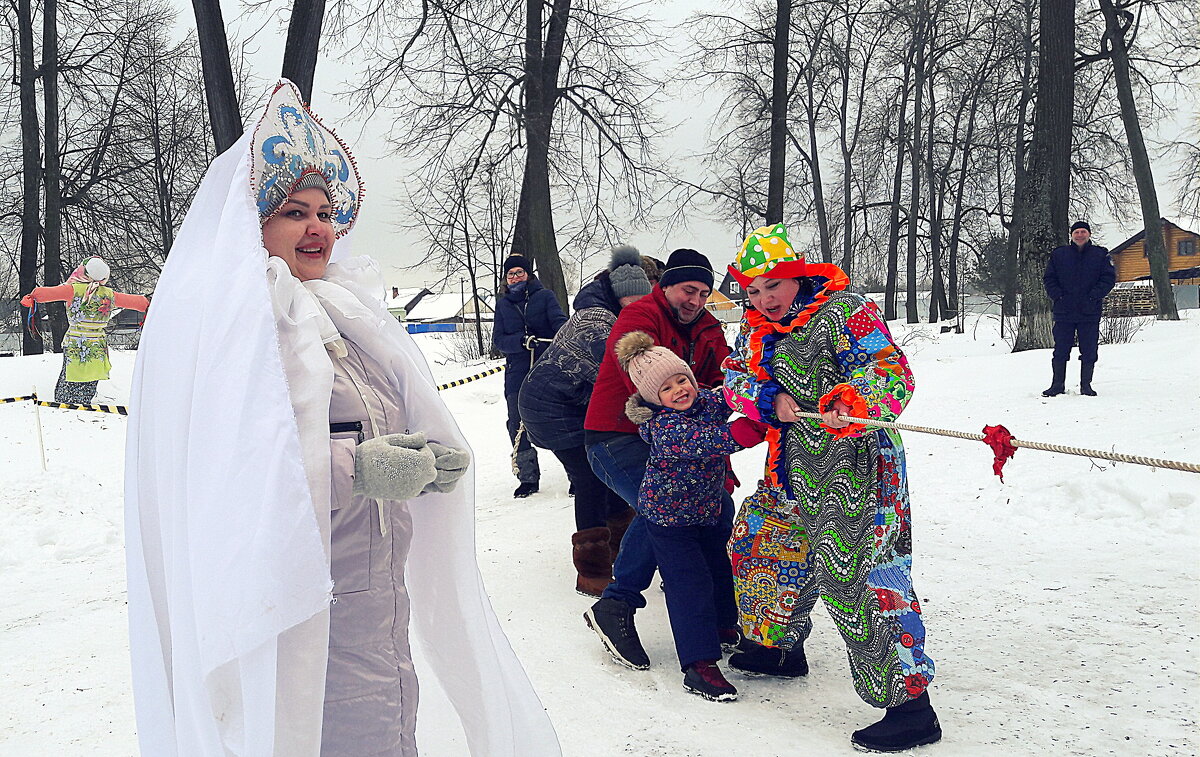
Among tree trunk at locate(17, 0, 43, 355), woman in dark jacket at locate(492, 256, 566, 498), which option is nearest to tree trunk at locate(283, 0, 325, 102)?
woman in dark jacket at locate(492, 256, 566, 498)

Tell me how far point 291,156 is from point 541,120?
1416cm

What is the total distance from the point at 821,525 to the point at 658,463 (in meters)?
0.84

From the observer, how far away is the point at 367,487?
2082mm

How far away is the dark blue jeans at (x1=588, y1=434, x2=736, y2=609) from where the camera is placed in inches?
174

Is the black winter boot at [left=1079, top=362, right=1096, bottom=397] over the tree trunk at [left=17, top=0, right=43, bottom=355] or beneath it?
beneath

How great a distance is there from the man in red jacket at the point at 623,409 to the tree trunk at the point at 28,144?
17646 mm

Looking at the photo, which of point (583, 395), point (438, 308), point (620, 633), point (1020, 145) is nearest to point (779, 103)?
point (1020, 145)

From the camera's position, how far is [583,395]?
17.4 ft

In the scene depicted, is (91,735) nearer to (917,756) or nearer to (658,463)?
(658,463)

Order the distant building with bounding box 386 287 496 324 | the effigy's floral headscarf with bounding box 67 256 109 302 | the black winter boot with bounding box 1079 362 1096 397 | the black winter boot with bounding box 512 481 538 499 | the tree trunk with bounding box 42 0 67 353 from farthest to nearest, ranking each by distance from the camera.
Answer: the distant building with bounding box 386 287 496 324 → the tree trunk with bounding box 42 0 67 353 → the effigy's floral headscarf with bounding box 67 256 109 302 → the black winter boot with bounding box 1079 362 1096 397 → the black winter boot with bounding box 512 481 538 499

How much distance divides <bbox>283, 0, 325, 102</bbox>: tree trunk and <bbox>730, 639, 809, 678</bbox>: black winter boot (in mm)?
7888

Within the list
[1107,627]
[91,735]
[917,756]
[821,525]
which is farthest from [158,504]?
[1107,627]

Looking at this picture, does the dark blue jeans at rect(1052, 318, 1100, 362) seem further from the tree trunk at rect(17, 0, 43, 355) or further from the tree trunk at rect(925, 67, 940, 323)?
the tree trunk at rect(925, 67, 940, 323)

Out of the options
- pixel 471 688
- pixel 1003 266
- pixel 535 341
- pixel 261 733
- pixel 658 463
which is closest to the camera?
pixel 261 733
